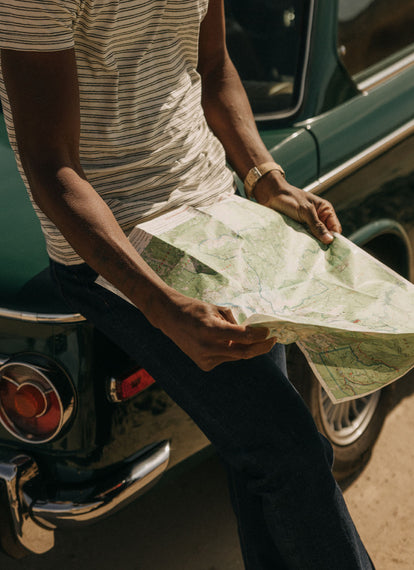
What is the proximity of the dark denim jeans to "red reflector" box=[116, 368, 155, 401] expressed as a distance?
0.24 meters

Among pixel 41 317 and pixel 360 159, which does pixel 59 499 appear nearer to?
pixel 41 317

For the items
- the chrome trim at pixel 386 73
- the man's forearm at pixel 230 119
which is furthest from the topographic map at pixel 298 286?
the chrome trim at pixel 386 73

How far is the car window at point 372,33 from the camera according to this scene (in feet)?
8.52

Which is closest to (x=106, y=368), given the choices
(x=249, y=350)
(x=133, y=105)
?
(x=249, y=350)

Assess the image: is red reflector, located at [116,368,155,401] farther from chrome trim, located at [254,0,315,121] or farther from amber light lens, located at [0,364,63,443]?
chrome trim, located at [254,0,315,121]

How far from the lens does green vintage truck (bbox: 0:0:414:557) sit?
187 cm

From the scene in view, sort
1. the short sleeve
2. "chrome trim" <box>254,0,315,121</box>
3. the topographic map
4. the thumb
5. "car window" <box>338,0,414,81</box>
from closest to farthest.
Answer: the short sleeve → the topographic map → the thumb → "chrome trim" <box>254,0,315,121</box> → "car window" <box>338,0,414,81</box>

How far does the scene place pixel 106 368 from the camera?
1863 millimetres

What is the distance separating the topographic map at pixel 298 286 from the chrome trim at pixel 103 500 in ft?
2.01

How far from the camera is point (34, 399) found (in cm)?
188

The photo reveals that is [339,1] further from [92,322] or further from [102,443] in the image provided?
[102,443]

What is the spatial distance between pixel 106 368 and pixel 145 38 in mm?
839

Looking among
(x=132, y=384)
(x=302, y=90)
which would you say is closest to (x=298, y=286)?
(x=132, y=384)

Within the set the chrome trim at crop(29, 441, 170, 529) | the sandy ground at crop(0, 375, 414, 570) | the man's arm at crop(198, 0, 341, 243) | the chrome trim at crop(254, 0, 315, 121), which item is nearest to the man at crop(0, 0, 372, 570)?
the man's arm at crop(198, 0, 341, 243)
